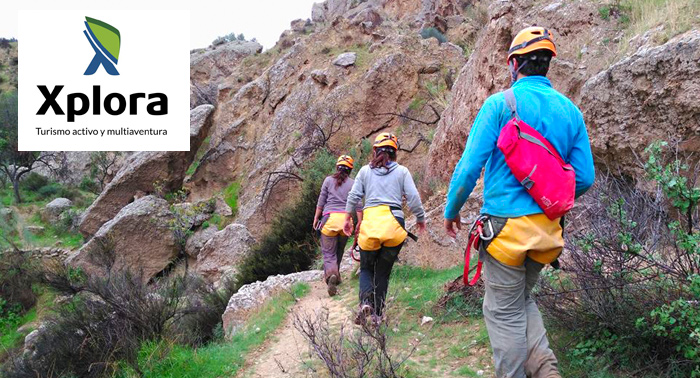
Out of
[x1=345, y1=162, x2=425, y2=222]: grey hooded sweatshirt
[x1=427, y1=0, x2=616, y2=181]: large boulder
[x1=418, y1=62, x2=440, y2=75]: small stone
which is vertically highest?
[x1=418, y1=62, x2=440, y2=75]: small stone

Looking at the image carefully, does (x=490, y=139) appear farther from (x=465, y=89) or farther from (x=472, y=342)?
(x=465, y=89)

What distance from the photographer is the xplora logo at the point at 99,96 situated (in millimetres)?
14357

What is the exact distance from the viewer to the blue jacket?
262 centimetres

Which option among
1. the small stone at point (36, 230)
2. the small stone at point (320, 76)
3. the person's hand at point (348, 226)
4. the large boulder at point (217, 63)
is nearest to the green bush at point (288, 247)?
the person's hand at point (348, 226)

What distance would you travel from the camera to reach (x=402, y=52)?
50.9 feet

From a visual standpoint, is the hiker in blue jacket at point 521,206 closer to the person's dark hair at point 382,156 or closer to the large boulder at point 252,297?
the person's dark hair at point 382,156

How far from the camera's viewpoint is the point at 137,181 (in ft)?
67.1

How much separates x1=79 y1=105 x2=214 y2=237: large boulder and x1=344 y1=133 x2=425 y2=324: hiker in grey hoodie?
1708 centimetres

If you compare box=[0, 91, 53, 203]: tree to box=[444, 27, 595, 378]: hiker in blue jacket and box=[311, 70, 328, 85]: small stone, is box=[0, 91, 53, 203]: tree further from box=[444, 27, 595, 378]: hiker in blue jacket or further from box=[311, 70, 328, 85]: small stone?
box=[444, 27, 595, 378]: hiker in blue jacket

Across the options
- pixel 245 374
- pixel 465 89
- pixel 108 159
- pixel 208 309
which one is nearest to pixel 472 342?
pixel 245 374

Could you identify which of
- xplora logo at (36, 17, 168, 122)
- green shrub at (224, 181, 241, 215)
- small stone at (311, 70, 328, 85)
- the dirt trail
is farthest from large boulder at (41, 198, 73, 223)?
the dirt trail

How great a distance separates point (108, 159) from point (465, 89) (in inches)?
1185

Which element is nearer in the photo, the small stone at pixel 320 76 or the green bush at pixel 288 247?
the green bush at pixel 288 247

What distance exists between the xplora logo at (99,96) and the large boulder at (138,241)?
362cm
